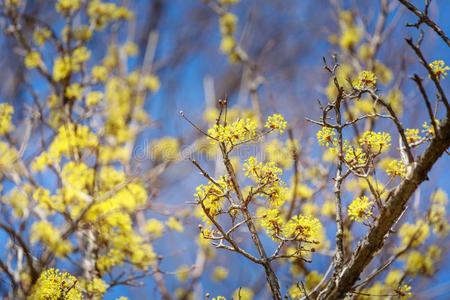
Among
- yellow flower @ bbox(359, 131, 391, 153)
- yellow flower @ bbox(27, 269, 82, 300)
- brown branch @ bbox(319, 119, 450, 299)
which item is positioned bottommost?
brown branch @ bbox(319, 119, 450, 299)

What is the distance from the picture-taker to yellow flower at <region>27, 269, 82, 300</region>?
2281mm

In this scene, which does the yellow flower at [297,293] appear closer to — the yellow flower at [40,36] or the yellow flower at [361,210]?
the yellow flower at [361,210]

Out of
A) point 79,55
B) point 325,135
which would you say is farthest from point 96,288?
point 79,55

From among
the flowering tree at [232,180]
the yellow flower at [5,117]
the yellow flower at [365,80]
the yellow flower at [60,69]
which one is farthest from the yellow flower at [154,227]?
the yellow flower at [365,80]

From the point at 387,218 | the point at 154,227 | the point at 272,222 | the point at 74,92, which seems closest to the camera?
the point at 387,218

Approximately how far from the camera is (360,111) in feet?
16.6

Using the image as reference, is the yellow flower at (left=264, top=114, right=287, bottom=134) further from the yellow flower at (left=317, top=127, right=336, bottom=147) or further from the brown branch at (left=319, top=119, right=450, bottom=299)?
the brown branch at (left=319, top=119, right=450, bottom=299)

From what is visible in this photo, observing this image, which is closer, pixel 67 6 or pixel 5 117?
pixel 5 117

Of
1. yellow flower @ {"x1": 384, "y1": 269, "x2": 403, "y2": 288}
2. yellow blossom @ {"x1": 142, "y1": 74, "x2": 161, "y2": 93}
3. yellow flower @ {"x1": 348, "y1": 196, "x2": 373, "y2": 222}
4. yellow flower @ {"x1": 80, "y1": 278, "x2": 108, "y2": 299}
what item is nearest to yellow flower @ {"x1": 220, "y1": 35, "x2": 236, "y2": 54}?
yellow blossom @ {"x1": 142, "y1": 74, "x2": 161, "y2": 93}

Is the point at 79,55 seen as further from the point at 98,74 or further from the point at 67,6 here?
the point at 67,6

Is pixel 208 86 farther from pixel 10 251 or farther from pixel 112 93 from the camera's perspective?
pixel 10 251

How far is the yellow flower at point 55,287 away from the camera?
2.28 metres

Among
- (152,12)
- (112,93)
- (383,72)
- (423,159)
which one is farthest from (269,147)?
(152,12)

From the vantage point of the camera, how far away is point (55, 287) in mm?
2291
